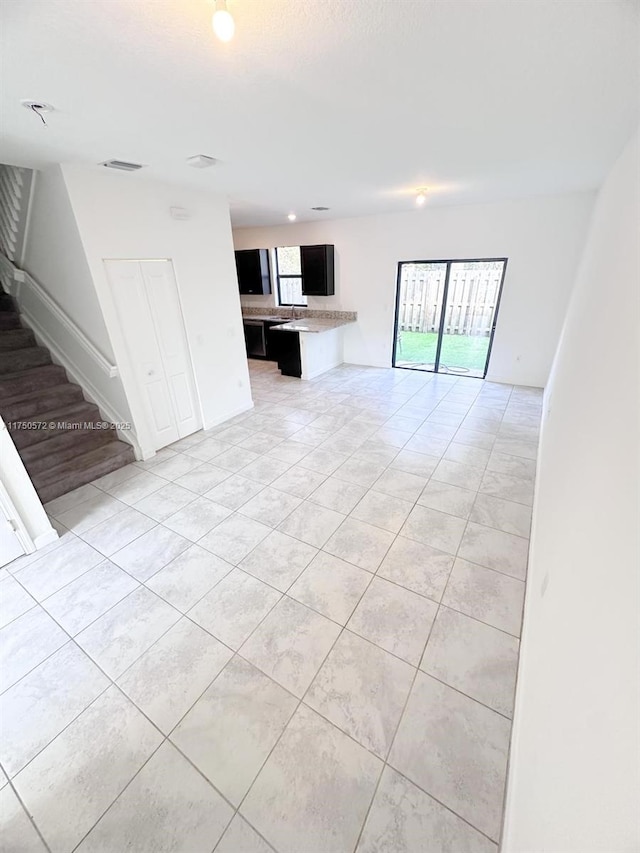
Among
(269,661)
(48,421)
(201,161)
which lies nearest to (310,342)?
(201,161)

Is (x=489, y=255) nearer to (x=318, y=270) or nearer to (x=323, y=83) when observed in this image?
(x=318, y=270)

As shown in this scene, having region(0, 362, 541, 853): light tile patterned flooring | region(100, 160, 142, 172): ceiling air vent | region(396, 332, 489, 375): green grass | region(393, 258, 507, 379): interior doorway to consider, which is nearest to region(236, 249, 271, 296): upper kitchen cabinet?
region(393, 258, 507, 379): interior doorway

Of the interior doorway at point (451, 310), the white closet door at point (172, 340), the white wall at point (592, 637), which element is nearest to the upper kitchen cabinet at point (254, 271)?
the interior doorway at point (451, 310)

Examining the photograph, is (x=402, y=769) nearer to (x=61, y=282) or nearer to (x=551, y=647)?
(x=551, y=647)

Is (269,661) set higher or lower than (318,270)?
lower

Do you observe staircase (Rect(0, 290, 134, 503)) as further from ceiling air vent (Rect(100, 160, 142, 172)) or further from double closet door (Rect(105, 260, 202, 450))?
ceiling air vent (Rect(100, 160, 142, 172))

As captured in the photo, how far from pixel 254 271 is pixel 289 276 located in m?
0.76

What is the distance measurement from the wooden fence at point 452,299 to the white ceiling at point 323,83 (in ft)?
8.39

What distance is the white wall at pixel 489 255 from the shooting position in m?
4.80

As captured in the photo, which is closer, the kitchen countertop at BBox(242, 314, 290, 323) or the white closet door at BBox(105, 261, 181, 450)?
the white closet door at BBox(105, 261, 181, 450)

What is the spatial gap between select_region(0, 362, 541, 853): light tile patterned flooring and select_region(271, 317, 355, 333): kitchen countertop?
3.28m

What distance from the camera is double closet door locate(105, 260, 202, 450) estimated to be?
3.44m

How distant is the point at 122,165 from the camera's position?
2803 millimetres

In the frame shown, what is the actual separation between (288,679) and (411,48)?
293cm
